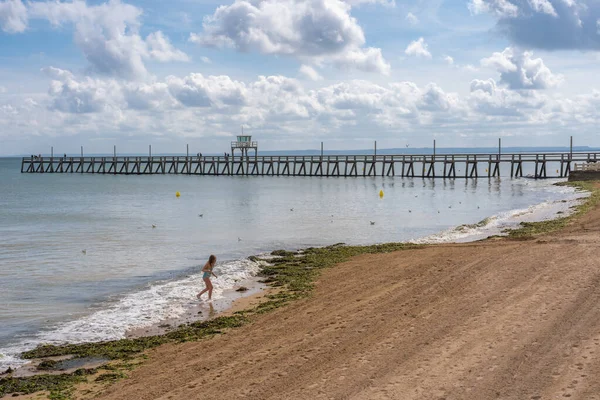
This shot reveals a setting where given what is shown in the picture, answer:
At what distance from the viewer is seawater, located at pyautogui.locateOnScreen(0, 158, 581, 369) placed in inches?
507

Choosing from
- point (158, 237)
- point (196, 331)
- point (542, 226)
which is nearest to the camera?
point (196, 331)

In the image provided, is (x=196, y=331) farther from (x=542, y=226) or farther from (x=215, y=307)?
(x=542, y=226)

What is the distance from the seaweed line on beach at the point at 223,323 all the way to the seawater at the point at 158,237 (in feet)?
2.39

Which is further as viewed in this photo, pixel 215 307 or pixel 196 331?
pixel 215 307

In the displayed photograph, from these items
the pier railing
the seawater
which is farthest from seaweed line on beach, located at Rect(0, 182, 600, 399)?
the pier railing

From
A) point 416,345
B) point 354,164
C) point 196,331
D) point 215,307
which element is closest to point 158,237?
point 215,307

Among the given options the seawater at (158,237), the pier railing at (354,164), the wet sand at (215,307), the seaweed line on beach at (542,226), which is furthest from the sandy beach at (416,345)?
A: the pier railing at (354,164)

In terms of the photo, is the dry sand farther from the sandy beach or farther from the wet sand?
the wet sand

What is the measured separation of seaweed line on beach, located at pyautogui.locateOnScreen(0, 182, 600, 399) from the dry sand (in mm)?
452

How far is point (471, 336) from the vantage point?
28.9ft

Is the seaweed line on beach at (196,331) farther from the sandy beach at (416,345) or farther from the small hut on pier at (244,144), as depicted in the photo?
the small hut on pier at (244,144)

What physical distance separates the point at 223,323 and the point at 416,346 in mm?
3916

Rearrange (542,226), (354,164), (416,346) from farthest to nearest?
(354,164)
(542,226)
(416,346)

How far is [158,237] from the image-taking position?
25.7m
